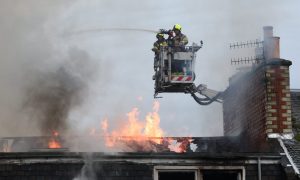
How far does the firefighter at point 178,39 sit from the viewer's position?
19.8 metres

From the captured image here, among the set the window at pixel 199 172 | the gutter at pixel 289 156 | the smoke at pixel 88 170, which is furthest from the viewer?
the gutter at pixel 289 156

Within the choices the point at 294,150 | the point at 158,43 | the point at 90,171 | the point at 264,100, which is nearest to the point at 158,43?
the point at 158,43

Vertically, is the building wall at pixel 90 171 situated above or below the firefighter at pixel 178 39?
below

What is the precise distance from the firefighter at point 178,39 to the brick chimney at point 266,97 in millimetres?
1960

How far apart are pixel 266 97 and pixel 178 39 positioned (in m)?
3.30

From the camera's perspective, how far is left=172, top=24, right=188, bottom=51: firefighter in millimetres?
19766

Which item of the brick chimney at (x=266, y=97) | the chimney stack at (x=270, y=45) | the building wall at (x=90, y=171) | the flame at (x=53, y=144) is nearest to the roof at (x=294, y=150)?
the brick chimney at (x=266, y=97)

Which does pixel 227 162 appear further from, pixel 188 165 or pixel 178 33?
pixel 178 33

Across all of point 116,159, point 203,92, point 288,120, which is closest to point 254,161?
point 288,120

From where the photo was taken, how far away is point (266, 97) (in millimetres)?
18125

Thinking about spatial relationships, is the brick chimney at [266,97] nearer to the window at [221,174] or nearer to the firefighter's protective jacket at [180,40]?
the window at [221,174]

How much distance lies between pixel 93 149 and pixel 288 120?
5.21m

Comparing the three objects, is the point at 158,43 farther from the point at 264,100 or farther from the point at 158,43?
the point at 264,100

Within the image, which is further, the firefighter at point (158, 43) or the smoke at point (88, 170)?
the firefighter at point (158, 43)
